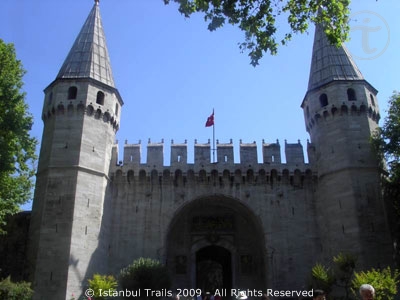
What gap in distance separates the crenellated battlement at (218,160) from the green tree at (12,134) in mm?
5703

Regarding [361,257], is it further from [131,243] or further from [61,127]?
[61,127]

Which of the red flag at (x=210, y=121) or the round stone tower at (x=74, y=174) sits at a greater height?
the red flag at (x=210, y=121)

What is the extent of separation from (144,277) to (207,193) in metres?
6.52

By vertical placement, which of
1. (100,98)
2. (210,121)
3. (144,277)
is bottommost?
(144,277)

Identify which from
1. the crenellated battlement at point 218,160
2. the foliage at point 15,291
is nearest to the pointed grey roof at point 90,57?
the crenellated battlement at point 218,160

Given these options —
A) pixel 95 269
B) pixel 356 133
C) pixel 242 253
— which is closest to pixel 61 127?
pixel 95 269

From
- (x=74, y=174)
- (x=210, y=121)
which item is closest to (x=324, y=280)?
(x=210, y=121)

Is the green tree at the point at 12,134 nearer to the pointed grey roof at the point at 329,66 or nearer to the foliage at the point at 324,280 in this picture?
the foliage at the point at 324,280

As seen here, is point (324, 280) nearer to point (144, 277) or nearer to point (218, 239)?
point (218, 239)

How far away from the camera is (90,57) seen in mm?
25859

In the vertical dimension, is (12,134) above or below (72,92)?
below

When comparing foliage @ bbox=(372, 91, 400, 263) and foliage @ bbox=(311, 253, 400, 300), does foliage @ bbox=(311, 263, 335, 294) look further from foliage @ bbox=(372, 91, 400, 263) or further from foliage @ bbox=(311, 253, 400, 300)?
foliage @ bbox=(372, 91, 400, 263)

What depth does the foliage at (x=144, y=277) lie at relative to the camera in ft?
64.9

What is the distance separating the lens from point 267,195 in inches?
960
